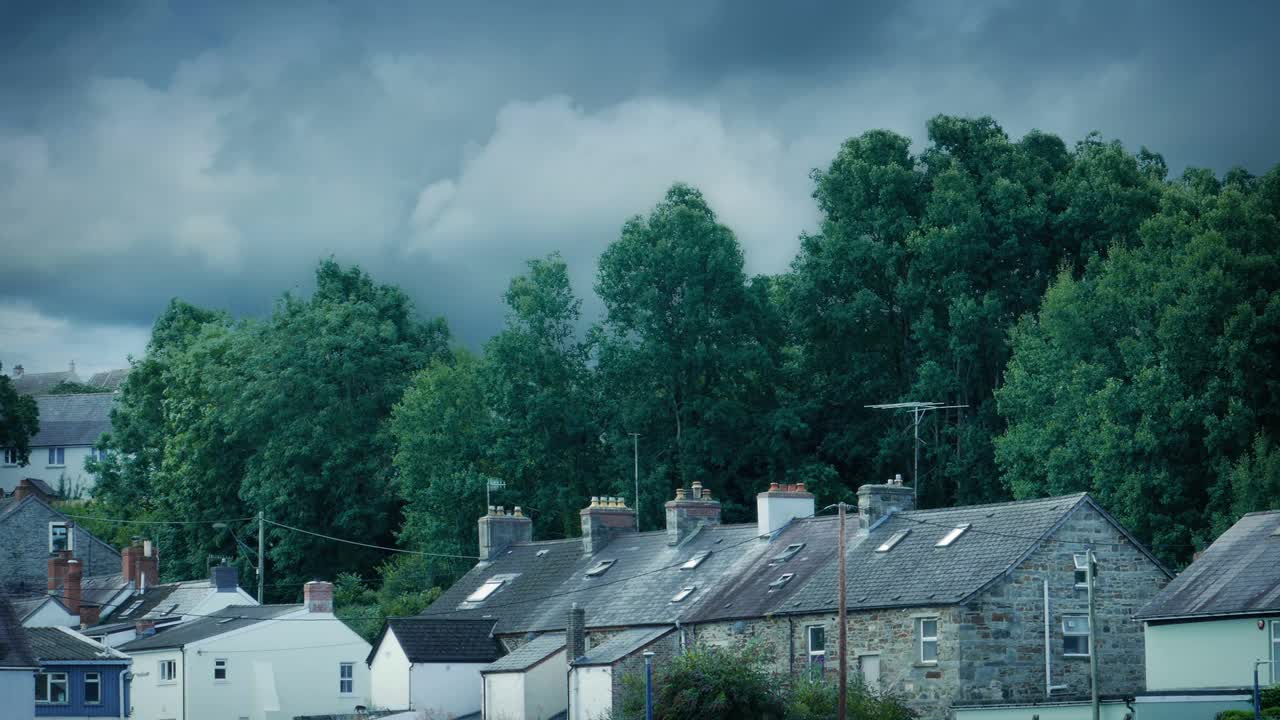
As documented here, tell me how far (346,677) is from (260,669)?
10.2 ft

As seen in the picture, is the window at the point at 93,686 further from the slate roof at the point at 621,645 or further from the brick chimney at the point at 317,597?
the slate roof at the point at 621,645

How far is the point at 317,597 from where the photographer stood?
6181 centimetres

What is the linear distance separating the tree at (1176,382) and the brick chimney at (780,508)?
9861 mm

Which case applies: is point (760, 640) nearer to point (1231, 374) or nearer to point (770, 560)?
point (770, 560)

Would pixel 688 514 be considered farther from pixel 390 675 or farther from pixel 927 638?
pixel 927 638

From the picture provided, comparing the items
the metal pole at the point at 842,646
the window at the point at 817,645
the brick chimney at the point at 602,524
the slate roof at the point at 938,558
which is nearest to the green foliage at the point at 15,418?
the brick chimney at the point at 602,524

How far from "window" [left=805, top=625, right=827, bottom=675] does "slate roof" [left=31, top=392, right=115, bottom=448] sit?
294 feet

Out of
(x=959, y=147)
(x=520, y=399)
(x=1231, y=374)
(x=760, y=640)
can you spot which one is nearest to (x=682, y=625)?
(x=760, y=640)

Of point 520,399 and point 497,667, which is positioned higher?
point 520,399

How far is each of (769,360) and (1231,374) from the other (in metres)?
21.0

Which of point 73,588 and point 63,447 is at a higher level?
point 63,447

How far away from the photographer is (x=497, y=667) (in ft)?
168

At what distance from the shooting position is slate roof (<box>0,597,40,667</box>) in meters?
51.2

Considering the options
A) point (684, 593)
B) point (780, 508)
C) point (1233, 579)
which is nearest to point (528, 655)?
point (684, 593)
